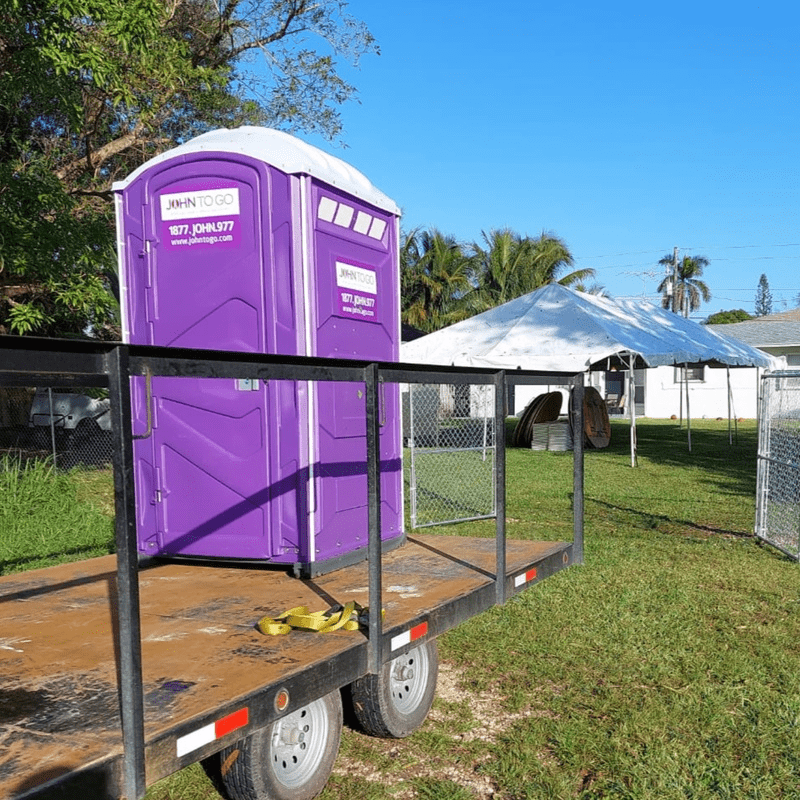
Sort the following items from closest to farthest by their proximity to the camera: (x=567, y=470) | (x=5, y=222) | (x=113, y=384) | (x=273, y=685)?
(x=113, y=384) < (x=273, y=685) < (x=5, y=222) < (x=567, y=470)

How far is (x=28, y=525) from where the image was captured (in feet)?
30.4

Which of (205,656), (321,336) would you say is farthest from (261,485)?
(205,656)

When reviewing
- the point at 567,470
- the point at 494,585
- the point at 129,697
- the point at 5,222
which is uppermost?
the point at 5,222

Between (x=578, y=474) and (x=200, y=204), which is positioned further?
(x=578, y=474)


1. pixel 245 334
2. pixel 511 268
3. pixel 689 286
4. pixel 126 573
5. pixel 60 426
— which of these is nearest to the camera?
pixel 126 573

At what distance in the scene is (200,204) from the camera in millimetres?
4758

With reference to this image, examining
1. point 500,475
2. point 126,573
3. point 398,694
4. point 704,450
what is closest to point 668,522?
point 500,475

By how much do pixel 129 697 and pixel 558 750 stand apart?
8.41 ft

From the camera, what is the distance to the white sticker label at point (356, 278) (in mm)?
4988

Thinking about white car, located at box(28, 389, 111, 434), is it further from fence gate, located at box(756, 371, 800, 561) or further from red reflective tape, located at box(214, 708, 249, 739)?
red reflective tape, located at box(214, 708, 249, 739)

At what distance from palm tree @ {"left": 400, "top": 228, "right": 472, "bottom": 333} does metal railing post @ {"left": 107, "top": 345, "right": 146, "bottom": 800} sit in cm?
3702

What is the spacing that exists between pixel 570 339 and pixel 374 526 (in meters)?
14.9

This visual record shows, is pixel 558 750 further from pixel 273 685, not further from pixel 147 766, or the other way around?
pixel 147 766

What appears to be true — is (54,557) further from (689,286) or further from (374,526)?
(689,286)
